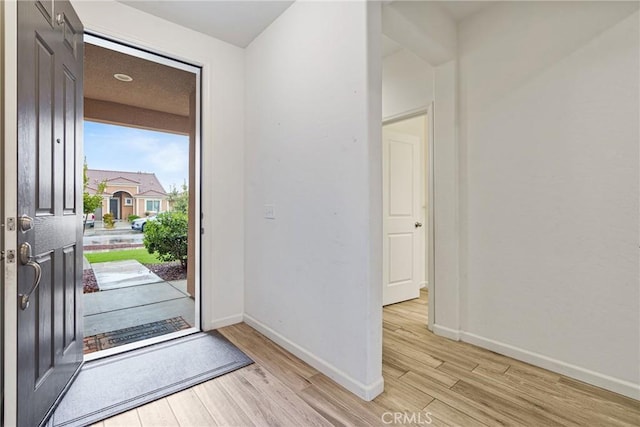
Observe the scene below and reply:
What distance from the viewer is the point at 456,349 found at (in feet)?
7.42

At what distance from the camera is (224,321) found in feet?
8.82

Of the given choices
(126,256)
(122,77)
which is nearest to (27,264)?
(122,77)

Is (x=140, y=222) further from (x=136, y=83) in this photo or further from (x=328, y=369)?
(x=328, y=369)

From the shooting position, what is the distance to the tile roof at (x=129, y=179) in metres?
3.83

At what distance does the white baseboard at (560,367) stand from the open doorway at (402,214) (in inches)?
33.7

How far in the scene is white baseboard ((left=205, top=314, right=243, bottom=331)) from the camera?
260 cm

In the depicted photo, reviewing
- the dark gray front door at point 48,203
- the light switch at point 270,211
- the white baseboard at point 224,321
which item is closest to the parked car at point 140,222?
the white baseboard at point 224,321

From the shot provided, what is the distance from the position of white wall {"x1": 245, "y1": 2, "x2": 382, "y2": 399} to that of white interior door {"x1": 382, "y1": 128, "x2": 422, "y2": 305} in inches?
55.1

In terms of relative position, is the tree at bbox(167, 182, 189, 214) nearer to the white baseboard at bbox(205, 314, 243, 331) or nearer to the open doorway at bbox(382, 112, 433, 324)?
the white baseboard at bbox(205, 314, 243, 331)

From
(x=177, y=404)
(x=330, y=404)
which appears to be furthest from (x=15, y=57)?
(x=330, y=404)

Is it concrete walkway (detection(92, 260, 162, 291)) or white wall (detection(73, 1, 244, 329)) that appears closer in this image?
white wall (detection(73, 1, 244, 329))

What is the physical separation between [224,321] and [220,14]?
103 inches

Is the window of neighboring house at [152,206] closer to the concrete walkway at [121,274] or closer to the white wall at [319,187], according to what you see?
the concrete walkway at [121,274]

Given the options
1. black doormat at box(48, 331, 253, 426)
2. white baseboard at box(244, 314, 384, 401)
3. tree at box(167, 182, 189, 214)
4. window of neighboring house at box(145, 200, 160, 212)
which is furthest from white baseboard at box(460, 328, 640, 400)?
window of neighboring house at box(145, 200, 160, 212)
